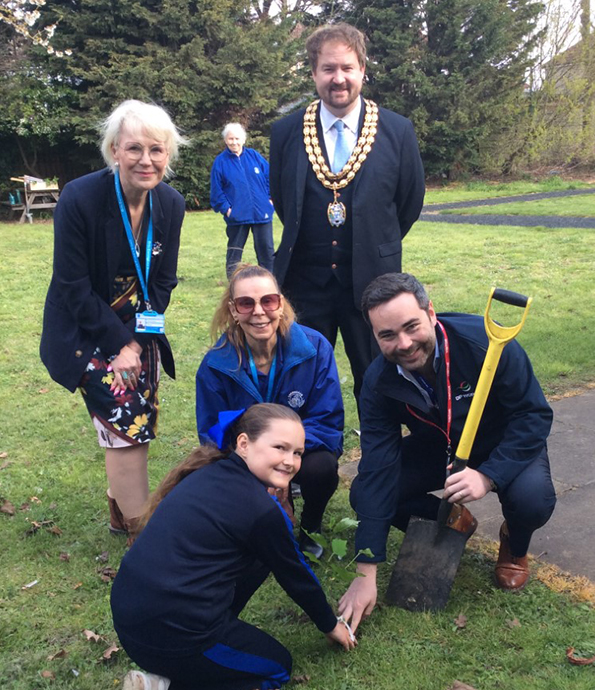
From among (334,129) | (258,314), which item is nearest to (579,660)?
(258,314)

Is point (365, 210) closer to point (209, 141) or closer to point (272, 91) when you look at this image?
point (209, 141)

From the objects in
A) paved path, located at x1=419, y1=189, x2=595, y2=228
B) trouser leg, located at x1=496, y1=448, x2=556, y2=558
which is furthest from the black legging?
paved path, located at x1=419, y1=189, x2=595, y2=228

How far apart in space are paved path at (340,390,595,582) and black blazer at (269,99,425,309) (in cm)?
117

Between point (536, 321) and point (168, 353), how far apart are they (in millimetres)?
4345

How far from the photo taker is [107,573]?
3238mm

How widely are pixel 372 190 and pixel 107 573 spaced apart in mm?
2164

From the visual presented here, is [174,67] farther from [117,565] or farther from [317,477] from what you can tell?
[317,477]

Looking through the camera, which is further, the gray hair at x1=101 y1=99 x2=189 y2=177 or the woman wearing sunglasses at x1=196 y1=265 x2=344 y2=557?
the woman wearing sunglasses at x1=196 y1=265 x2=344 y2=557

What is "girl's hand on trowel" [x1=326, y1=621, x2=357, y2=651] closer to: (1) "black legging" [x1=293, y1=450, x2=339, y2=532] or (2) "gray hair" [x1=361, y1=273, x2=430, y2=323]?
(1) "black legging" [x1=293, y1=450, x2=339, y2=532]

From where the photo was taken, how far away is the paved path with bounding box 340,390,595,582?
3.07 m

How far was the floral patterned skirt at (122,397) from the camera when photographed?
10.5 ft

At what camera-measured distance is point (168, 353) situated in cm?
347

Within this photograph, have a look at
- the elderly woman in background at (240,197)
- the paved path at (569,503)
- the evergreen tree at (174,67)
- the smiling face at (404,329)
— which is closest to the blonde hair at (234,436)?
the smiling face at (404,329)

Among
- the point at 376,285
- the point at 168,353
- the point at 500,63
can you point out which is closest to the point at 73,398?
the point at 168,353
